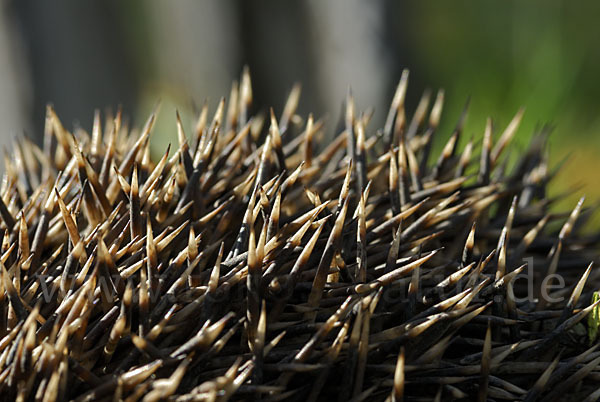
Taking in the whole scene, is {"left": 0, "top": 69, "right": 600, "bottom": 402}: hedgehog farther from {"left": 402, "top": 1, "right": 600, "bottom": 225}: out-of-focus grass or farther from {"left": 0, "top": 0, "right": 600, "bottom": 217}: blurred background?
{"left": 0, "top": 0, "right": 600, "bottom": 217}: blurred background

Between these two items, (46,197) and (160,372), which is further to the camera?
(46,197)

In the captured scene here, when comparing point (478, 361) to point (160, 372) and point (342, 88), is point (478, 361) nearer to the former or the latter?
point (160, 372)

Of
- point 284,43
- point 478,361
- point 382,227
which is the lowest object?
point 478,361

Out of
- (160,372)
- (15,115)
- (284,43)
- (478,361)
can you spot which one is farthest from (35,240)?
(284,43)

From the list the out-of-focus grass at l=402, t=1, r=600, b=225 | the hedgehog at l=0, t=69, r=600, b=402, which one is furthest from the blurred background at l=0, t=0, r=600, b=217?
the hedgehog at l=0, t=69, r=600, b=402

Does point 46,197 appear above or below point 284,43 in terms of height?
below

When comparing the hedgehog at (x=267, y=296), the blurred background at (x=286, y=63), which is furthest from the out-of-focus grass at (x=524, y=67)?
the hedgehog at (x=267, y=296)
